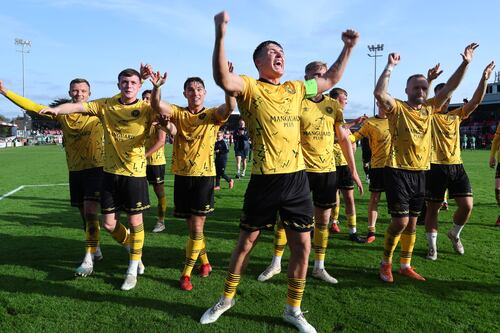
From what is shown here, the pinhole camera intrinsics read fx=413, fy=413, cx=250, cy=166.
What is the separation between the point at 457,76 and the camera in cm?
493

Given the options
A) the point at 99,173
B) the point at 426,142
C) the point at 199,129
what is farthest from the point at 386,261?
the point at 99,173

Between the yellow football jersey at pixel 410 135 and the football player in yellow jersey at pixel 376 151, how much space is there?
6.48 ft

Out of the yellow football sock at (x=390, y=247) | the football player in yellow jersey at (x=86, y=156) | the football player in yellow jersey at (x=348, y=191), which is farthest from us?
the football player in yellow jersey at (x=348, y=191)

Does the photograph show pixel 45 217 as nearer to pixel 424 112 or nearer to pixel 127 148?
pixel 127 148

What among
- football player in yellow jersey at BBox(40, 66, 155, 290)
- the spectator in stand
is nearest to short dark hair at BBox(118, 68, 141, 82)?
football player in yellow jersey at BBox(40, 66, 155, 290)

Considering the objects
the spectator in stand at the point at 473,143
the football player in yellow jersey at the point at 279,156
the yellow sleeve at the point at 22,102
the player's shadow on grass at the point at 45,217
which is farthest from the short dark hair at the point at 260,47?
the spectator in stand at the point at 473,143

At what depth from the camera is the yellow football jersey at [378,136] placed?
22.9 ft

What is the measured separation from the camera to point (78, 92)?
212 inches

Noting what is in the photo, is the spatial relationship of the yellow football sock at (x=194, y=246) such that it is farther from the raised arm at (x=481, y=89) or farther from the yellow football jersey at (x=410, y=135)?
the raised arm at (x=481, y=89)

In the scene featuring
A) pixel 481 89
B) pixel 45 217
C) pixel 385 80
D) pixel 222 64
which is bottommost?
pixel 45 217

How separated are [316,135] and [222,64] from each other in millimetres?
2312

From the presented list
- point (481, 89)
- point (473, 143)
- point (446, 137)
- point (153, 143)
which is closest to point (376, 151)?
point (446, 137)

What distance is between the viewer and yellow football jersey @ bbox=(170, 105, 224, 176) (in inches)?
195

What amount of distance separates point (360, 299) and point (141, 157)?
9.74ft
